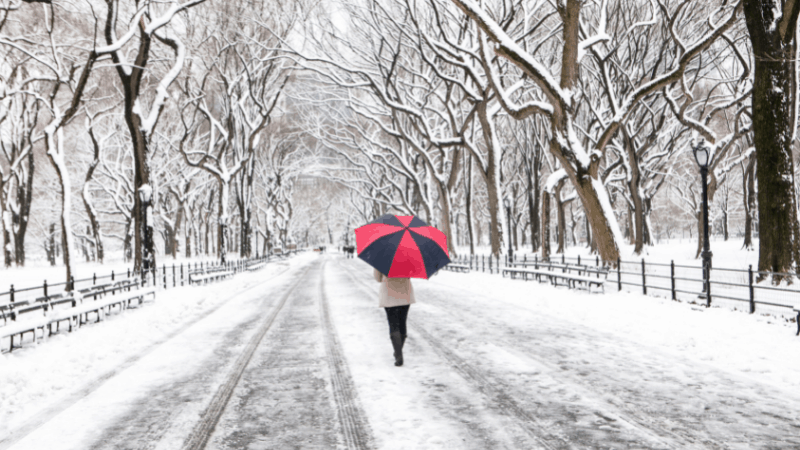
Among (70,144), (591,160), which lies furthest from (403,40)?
(70,144)

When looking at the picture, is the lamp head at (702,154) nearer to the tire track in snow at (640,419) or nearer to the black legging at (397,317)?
the tire track in snow at (640,419)

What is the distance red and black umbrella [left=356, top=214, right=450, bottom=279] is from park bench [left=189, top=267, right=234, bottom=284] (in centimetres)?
1761

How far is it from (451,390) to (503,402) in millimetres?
665

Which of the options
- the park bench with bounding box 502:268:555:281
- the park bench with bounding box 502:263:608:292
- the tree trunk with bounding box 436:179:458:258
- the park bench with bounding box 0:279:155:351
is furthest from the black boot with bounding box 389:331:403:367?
the tree trunk with bounding box 436:179:458:258

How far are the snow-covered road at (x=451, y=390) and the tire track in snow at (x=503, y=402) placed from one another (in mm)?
20

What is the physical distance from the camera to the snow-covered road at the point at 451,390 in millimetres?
4750

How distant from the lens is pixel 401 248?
6.39 metres

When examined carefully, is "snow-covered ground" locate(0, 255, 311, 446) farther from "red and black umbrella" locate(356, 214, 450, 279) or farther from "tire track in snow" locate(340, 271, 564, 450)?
"tire track in snow" locate(340, 271, 564, 450)

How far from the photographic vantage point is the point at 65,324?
12.3m

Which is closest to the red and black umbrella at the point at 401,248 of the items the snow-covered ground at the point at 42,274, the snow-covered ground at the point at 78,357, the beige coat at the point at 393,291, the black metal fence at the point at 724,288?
the beige coat at the point at 393,291

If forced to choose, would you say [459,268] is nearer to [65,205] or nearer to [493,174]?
[493,174]

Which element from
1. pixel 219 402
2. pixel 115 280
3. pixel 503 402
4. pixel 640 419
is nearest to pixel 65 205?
pixel 115 280

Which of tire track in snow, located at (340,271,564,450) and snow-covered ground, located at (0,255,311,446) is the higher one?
snow-covered ground, located at (0,255,311,446)

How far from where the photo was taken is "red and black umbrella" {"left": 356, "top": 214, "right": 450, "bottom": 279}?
631 centimetres
